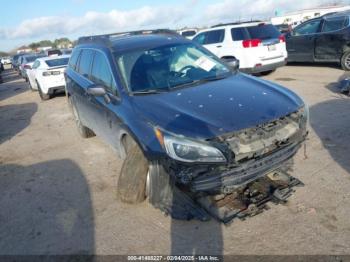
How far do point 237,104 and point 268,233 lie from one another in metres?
1.35

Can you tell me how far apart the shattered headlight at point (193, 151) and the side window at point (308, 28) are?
33.5 feet

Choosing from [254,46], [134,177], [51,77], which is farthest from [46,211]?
[51,77]

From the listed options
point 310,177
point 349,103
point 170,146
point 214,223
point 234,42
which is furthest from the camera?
point 234,42

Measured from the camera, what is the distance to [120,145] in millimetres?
4418

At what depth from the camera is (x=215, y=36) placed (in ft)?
38.9

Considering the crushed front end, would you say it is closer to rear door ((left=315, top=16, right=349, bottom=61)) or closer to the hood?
the hood

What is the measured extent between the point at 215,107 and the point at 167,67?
48.7 inches

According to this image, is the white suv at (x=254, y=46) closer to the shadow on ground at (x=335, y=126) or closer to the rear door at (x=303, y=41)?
the rear door at (x=303, y=41)

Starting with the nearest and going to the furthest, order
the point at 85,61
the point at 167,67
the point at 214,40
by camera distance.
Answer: the point at 167,67
the point at 85,61
the point at 214,40

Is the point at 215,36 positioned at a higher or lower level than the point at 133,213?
higher

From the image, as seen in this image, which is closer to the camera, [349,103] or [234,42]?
[349,103]

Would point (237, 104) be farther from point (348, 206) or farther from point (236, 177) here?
point (348, 206)

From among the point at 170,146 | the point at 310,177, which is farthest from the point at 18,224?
the point at 310,177

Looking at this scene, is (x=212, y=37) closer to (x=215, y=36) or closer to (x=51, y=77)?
(x=215, y=36)
